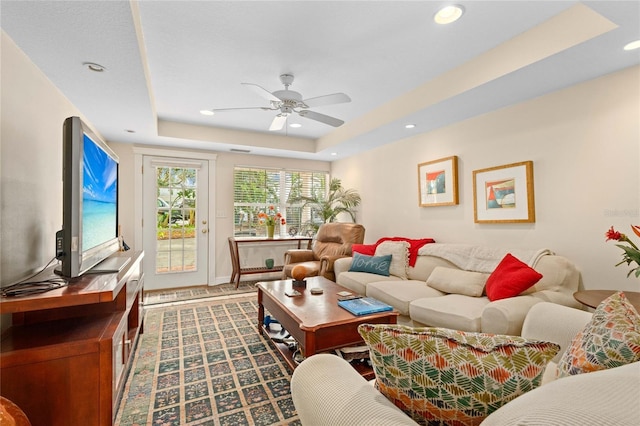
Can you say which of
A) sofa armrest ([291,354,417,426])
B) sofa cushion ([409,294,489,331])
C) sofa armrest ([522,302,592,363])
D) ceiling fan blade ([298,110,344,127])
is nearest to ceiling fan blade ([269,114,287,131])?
ceiling fan blade ([298,110,344,127])

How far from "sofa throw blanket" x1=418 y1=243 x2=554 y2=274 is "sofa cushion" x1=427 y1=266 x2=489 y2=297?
10cm

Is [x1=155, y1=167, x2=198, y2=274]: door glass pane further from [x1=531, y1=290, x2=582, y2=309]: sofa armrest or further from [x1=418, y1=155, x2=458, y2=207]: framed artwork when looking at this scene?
[x1=531, y1=290, x2=582, y2=309]: sofa armrest

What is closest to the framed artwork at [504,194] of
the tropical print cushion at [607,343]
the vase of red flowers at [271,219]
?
the tropical print cushion at [607,343]

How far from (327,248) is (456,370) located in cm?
372

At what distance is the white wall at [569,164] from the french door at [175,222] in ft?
11.6

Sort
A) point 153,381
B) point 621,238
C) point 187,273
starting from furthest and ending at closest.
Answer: point 187,273 → point 153,381 → point 621,238

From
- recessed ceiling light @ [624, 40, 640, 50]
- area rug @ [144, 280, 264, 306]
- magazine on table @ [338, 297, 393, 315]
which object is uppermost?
recessed ceiling light @ [624, 40, 640, 50]

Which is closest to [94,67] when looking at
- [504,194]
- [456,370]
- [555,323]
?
[456,370]

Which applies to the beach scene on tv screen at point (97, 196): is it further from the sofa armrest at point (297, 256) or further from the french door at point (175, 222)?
the sofa armrest at point (297, 256)

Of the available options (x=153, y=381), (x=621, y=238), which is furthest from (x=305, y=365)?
(x=621, y=238)

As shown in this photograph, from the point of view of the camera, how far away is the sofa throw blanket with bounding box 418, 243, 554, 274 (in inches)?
98.7

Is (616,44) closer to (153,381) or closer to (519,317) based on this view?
(519,317)

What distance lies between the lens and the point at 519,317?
6.26 feet

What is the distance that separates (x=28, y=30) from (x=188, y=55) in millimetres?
964
